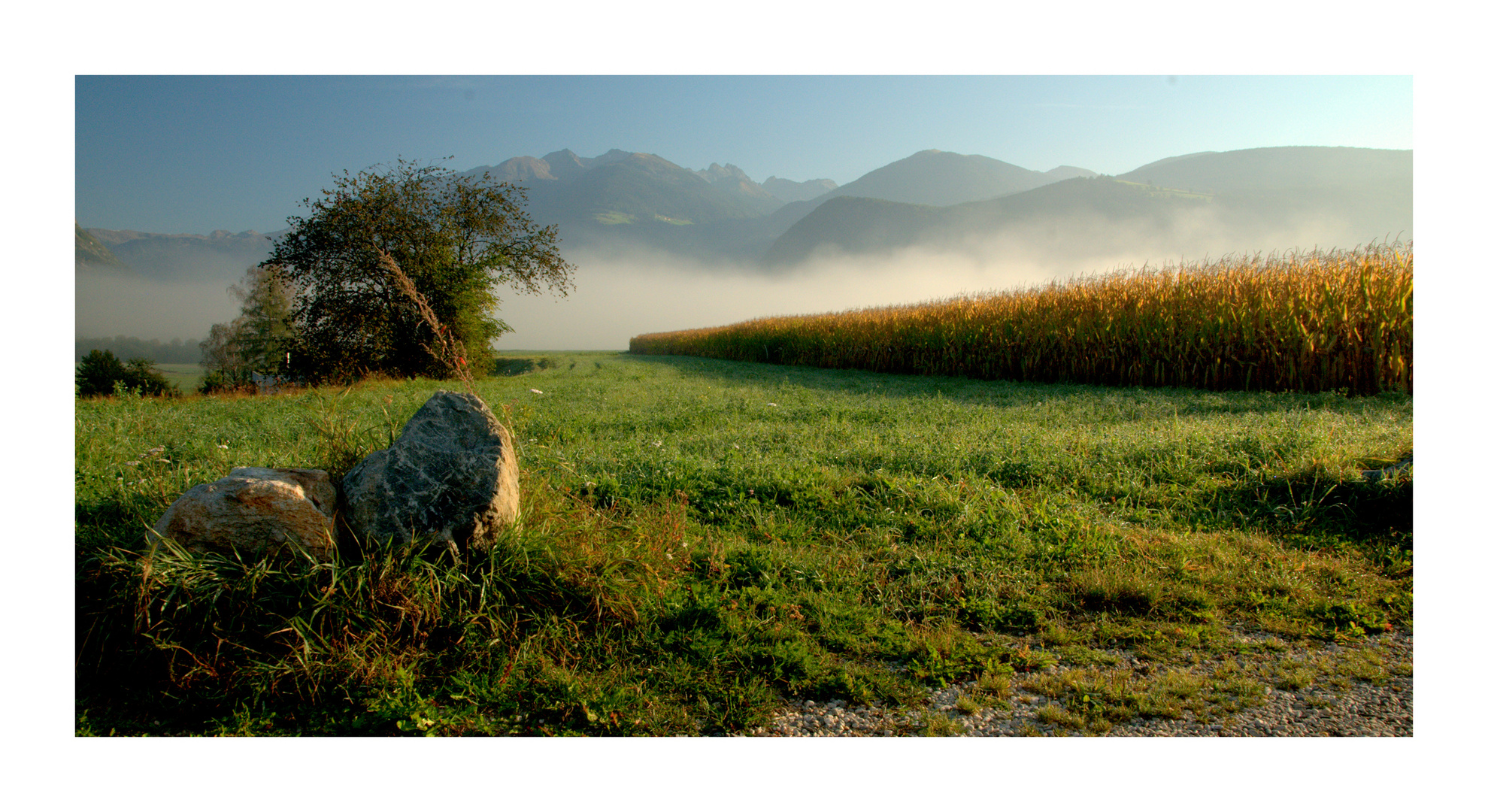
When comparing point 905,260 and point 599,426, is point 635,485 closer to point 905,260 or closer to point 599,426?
point 599,426

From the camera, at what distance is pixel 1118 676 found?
269 cm

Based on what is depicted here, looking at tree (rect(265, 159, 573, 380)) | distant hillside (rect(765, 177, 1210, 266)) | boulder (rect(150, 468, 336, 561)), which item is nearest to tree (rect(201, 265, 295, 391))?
tree (rect(265, 159, 573, 380))

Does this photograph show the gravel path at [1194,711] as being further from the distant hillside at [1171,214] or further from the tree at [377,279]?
the distant hillside at [1171,214]

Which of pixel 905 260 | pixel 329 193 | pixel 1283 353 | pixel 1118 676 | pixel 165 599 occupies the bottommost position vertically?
pixel 1118 676

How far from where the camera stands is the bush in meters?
18.3

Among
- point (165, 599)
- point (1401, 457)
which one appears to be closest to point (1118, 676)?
point (165, 599)

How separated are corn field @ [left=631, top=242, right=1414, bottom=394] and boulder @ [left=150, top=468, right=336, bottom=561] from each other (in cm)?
1222

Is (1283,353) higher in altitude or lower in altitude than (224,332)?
lower

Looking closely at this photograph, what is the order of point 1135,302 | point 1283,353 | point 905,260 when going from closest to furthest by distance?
point 1283,353 < point 1135,302 < point 905,260

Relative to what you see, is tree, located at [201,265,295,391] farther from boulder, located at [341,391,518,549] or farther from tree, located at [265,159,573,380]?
boulder, located at [341,391,518,549]

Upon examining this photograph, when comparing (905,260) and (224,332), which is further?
(905,260)

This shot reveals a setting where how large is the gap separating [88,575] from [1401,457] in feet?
29.1

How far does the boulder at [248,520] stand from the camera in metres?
2.74

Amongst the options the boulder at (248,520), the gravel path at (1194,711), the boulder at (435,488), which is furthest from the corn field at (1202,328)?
the boulder at (248,520)
